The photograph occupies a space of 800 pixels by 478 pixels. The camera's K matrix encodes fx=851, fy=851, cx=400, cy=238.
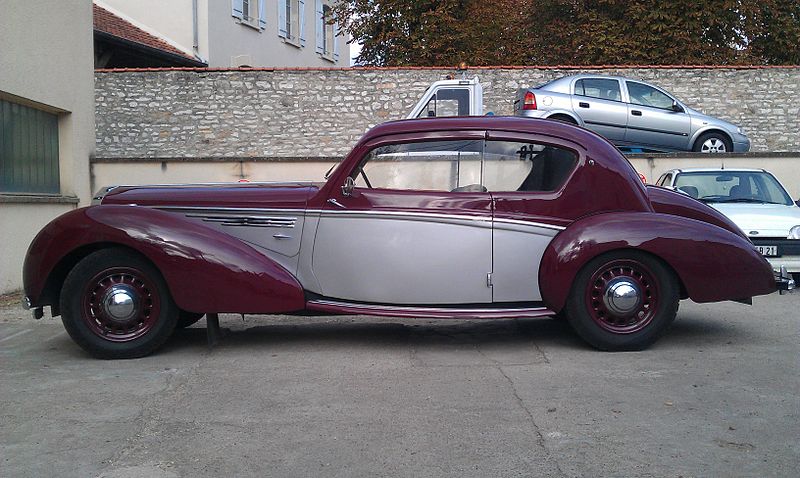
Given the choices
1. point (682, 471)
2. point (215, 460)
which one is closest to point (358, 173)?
point (215, 460)

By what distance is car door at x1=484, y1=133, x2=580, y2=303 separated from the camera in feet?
20.8

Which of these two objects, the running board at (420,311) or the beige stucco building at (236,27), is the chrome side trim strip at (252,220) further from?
the beige stucco building at (236,27)

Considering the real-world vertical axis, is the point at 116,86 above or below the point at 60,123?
above

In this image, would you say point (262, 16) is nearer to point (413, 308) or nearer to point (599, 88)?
point (599, 88)

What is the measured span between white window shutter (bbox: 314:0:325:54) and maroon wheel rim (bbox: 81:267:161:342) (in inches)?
1285

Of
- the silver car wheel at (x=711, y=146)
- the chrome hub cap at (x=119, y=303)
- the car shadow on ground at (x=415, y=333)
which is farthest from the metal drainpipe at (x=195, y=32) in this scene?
the chrome hub cap at (x=119, y=303)

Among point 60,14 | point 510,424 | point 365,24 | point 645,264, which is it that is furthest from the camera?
point 365,24

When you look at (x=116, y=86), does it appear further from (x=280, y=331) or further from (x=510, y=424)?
(x=510, y=424)

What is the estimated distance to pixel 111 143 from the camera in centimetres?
2047

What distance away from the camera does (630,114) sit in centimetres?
1722

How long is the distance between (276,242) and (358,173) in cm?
82

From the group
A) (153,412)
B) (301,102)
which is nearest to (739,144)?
(301,102)

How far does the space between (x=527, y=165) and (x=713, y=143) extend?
12270mm

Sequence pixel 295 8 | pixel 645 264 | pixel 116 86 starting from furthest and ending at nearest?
pixel 295 8, pixel 116 86, pixel 645 264
